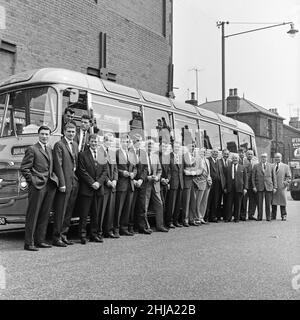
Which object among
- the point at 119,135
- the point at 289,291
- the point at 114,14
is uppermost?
the point at 114,14

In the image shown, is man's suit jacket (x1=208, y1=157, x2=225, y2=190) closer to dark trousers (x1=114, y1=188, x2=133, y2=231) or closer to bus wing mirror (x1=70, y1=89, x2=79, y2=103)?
dark trousers (x1=114, y1=188, x2=133, y2=231)

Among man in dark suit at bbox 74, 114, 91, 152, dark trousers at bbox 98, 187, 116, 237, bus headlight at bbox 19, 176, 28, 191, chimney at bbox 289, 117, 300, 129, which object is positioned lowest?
dark trousers at bbox 98, 187, 116, 237

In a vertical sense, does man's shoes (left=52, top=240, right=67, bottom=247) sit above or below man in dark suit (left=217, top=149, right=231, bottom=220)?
below

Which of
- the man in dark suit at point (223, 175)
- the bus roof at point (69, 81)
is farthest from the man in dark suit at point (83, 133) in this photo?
the man in dark suit at point (223, 175)

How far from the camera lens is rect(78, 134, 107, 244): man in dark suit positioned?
307 inches

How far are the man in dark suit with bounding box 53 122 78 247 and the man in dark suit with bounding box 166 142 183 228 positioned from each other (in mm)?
2996

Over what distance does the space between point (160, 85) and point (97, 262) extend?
13.5 meters

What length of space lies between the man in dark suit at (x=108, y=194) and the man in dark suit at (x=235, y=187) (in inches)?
182

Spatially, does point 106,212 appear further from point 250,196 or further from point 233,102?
point 233,102

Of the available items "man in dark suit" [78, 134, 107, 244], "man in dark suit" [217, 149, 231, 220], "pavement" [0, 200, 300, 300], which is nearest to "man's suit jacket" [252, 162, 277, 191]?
"man in dark suit" [217, 149, 231, 220]

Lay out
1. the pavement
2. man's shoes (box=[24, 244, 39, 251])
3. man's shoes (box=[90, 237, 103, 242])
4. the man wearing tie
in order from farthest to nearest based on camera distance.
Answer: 1. the man wearing tie
2. man's shoes (box=[90, 237, 103, 242])
3. man's shoes (box=[24, 244, 39, 251])
4. the pavement
